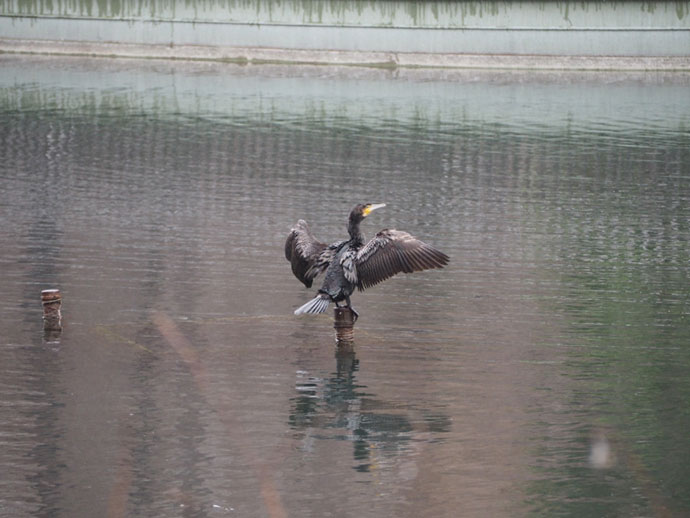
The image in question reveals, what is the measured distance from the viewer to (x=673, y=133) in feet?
129

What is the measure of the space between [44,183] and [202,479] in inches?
701

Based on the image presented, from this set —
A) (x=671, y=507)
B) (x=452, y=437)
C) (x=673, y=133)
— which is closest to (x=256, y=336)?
(x=452, y=437)

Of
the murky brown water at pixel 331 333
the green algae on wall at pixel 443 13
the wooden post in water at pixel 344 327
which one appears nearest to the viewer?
the murky brown water at pixel 331 333

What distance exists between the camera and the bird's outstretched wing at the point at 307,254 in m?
16.1

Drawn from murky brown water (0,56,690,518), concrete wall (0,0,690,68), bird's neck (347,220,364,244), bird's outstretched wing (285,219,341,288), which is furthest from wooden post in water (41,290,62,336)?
concrete wall (0,0,690,68)

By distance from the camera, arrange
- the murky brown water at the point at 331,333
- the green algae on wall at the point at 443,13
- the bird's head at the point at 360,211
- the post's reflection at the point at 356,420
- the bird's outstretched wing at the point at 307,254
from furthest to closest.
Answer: the green algae on wall at the point at 443,13 → the bird's outstretched wing at the point at 307,254 → the bird's head at the point at 360,211 → the post's reflection at the point at 356,420 → the murky brown water at the point at 331,333

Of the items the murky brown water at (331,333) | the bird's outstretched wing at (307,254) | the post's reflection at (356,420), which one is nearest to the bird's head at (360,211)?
the bird's outstretched wing at (307,254)

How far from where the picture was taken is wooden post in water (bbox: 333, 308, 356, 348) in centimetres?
1573

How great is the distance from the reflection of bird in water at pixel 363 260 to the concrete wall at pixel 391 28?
4417 centimetres

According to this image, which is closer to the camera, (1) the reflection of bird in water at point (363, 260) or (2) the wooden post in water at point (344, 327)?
(1) the reflection of bird in water at point (363, 260)

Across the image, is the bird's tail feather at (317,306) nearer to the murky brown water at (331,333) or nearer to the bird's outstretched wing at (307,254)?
the murky brown water at (331,333)

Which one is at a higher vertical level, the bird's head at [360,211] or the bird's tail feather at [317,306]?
the bird's head at [360,211]

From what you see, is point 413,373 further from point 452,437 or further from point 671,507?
point 671,507

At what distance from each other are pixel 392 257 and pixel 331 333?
180 centimetres
